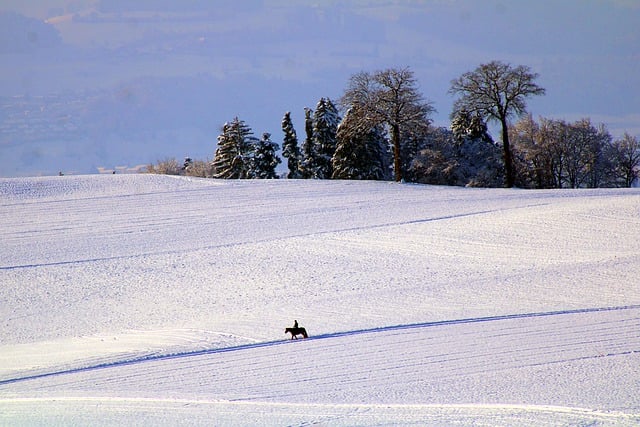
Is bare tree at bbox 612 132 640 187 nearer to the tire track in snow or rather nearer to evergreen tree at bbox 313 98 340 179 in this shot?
evergreen tree at bbox 313 98 340 179

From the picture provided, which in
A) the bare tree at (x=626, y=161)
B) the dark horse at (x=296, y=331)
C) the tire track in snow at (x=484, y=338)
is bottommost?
the tire track in snow at (x=484, y=338)

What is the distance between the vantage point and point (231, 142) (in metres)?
65.9

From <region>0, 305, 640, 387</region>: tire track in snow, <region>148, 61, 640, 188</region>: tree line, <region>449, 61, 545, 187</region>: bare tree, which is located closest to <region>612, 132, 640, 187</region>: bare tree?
<region>148, 61, 640, 188</region>: tree line

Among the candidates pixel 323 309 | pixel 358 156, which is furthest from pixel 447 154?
pixel 323 309

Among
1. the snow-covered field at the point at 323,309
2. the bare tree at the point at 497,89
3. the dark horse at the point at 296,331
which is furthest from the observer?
the bare tree at the point at 497,89

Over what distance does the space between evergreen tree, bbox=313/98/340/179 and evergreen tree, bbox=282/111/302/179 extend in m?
3.29

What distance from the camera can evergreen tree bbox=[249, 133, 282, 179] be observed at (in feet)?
213

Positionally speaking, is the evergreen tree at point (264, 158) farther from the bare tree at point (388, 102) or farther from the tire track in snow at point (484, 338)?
the tire track in snow at point (484, 338)

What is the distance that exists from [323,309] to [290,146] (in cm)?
4652

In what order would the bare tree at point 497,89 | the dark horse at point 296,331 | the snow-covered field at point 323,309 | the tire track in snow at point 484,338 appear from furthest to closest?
1. the bare tree at point 497,89
2. the dark horse at point 296,331
3. the tire track in snow at point 484,338
4. the snow-covered field at point 323,309

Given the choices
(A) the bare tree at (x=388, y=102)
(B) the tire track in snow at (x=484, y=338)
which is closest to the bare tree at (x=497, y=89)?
(A) the bare tree at (x=388, y=102)

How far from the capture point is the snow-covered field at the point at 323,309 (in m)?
13.1

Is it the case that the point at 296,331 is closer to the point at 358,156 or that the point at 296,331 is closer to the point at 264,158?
the point at 358,156

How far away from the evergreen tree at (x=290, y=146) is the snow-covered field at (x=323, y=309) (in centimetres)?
2155
